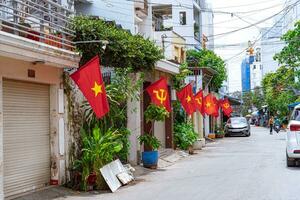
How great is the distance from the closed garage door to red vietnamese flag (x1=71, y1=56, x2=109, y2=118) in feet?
3.90

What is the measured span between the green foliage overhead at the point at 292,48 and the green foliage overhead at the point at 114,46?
18.9 m

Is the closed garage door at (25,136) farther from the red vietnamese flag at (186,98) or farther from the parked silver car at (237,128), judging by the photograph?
the parked silver car at (237,128)

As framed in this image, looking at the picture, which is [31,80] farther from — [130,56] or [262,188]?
[262,188]

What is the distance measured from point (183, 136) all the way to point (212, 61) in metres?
17.1

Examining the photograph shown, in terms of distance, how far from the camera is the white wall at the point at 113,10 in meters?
28.7

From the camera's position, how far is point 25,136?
11836 mm

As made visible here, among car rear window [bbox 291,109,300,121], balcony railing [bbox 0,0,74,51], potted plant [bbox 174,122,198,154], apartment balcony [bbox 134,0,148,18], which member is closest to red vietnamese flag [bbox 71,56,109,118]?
balcony railing [bbox 0,0,74,51]

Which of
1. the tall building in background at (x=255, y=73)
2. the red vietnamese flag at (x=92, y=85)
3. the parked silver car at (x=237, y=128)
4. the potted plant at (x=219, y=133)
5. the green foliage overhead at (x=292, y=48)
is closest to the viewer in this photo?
the red vietnamese flag at (x=92, y=85)

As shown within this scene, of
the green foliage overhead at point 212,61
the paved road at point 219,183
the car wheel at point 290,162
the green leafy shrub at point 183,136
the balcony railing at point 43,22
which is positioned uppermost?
the green foliage overhead at point 212,61

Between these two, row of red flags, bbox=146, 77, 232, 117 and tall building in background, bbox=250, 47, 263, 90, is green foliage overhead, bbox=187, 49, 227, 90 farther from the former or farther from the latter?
tall building in background, bbox=250, 47, 263, 90

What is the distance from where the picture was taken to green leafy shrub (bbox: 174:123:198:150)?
2431 centimetres

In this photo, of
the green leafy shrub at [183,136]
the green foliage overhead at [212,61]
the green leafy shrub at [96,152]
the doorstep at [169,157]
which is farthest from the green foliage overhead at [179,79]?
the green foliage overhead at [212,61]

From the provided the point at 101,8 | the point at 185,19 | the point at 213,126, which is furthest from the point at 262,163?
the point at 185,19

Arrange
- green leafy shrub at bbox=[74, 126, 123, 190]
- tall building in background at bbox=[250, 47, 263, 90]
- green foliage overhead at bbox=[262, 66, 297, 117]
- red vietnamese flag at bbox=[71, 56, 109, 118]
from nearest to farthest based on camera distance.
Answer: red vietnamese flag at bbox=[71, 56, 109, 118] → green leafy shrub at bbox=[74, 126, 123, 190] → green foliage overhead at bbox=[262, 66, 297, 117] → tall building in background at bbox=[250, 47, 263, 90]
